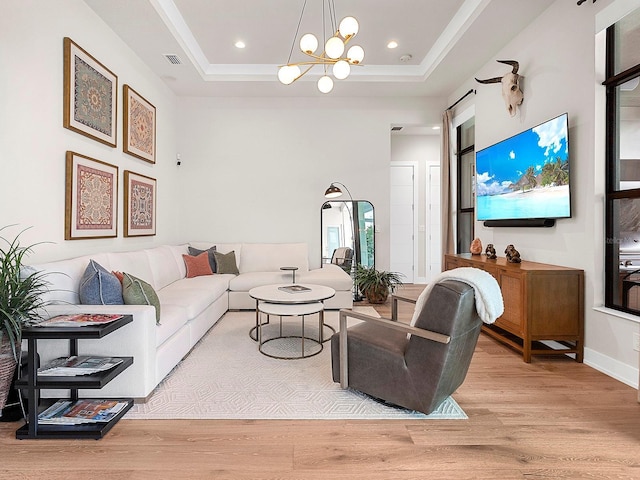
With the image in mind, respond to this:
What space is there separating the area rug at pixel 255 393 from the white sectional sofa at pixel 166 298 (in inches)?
5.1

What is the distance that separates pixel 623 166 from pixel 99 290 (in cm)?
390

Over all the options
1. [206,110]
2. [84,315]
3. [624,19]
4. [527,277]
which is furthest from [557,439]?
[206,110]

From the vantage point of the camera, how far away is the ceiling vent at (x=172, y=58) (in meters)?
4.07

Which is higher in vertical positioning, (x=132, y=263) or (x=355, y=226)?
(x=355, y=226)

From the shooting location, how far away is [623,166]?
267cm

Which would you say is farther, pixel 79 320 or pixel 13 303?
pixel 79 320

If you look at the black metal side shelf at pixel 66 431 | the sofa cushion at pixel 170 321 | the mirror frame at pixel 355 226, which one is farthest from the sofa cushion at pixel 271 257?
the black metal side shelf at pixel 66 431

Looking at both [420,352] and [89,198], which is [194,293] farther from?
[420,352]

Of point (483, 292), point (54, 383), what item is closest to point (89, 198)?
point (54, 383)

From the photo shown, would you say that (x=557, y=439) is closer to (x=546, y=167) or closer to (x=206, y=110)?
(x=546, y=167)

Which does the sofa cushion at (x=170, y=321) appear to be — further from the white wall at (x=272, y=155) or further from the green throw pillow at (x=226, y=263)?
the white wall at (x=272, y=155)

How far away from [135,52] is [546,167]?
174 inches

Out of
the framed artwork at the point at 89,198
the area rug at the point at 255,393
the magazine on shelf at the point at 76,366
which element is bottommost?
the area rug at the point at 255,393

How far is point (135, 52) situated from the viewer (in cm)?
400
